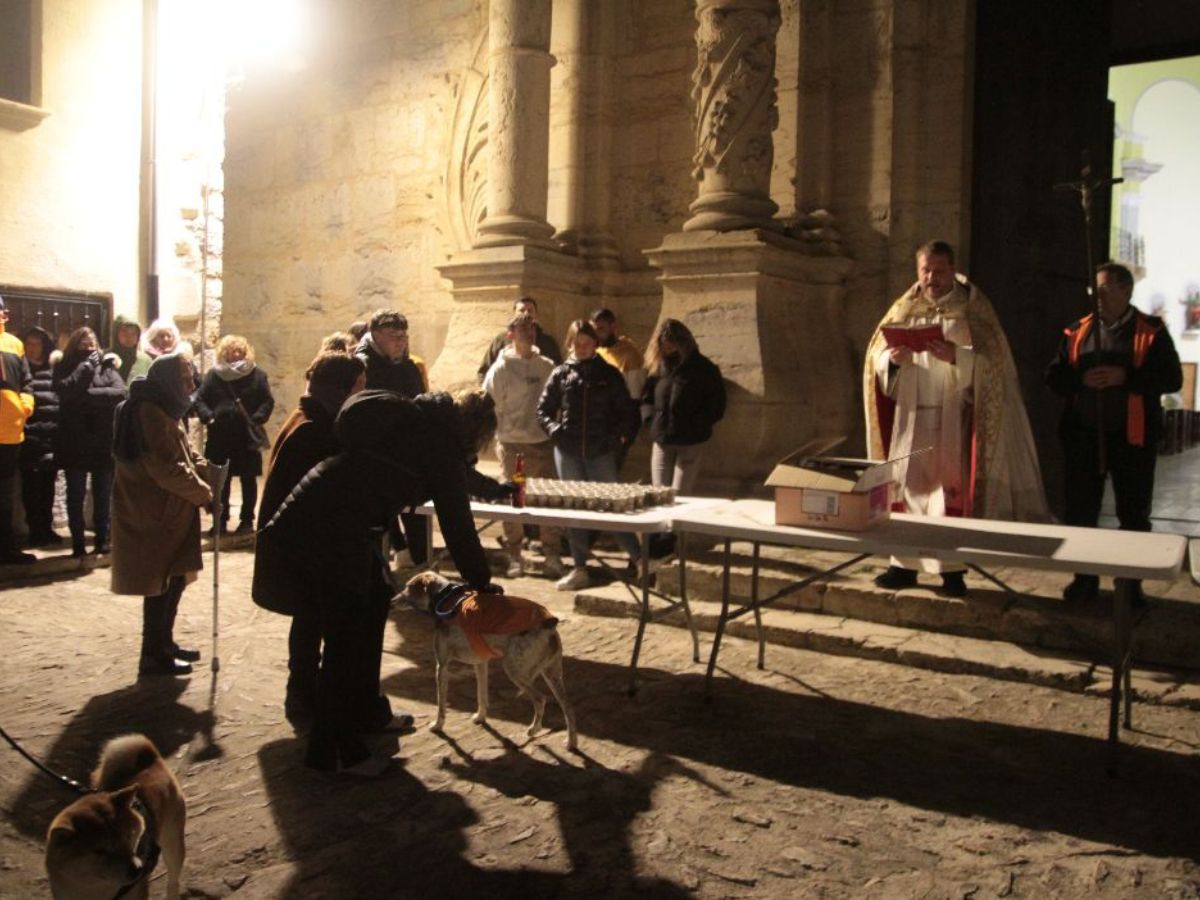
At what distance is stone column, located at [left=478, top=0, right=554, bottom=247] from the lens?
348 inches

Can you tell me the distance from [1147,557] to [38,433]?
7296mm

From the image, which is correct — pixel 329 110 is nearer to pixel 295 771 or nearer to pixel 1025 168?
pixel 1025 168

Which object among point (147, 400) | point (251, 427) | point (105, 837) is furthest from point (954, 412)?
point (251, 427)

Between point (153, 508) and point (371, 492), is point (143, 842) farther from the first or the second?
point (153, 508)

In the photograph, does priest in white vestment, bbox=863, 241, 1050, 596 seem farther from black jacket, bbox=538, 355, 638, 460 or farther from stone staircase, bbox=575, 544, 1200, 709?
black jacket, bbox=538, 355, 638, 460

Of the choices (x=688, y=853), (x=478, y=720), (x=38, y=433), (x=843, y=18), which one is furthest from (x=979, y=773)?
(x=38, y=433)

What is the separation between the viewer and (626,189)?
952 centimetres

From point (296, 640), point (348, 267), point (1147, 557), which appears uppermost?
point (348, 267)

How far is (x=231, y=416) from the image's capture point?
843 centimetres

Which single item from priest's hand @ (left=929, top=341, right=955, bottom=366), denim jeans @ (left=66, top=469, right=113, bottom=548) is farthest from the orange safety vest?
denim jeans @ (left=66, top=469, right=113, bottom=548)

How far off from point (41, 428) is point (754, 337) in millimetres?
5127

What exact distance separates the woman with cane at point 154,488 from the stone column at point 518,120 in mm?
4329

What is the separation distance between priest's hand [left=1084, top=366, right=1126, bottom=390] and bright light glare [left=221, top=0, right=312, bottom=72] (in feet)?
29.3

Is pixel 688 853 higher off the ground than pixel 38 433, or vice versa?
pixel 38 433
